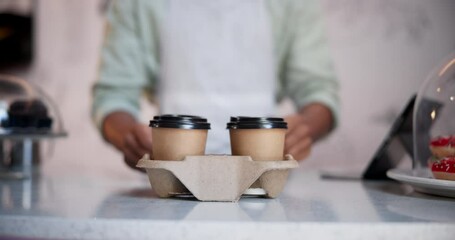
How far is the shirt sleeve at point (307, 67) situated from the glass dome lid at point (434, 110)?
0.83 meters

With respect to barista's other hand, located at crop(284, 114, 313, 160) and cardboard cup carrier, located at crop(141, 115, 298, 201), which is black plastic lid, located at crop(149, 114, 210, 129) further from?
barista's other hand, located at crop(284, 114, 313, 160)

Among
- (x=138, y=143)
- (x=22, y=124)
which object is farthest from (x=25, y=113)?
(x=138, y=143)

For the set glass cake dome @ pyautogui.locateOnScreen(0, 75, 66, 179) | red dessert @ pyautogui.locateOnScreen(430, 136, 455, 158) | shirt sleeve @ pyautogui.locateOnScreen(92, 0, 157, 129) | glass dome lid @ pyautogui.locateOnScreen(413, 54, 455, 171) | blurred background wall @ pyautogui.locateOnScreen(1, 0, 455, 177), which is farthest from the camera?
blurred background wall @ pyautogui.locateOnScreen(1, 0, 455, 177)

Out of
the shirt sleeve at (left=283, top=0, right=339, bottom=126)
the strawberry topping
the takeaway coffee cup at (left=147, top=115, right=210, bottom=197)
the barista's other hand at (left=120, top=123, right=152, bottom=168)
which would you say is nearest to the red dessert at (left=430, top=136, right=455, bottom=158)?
the strawberry topping

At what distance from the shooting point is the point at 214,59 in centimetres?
199

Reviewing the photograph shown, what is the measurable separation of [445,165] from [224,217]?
15.8 inches

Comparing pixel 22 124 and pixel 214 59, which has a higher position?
pixel 214 59

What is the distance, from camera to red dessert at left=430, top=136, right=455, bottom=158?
0.88 meters

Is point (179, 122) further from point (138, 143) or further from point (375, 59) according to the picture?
point (375, 59)

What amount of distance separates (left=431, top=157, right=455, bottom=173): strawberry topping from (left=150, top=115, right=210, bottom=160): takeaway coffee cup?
0.37 metres

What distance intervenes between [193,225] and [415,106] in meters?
0.64

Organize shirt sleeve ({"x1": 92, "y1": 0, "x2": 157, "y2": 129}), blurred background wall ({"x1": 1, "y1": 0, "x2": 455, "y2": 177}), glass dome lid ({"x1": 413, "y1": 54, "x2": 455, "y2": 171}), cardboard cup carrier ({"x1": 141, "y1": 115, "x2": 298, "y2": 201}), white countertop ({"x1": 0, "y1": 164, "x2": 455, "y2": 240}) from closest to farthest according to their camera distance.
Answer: white countertop ({"x1": 0, "y1": 164, "x2": 455, "y2": 240})
cardboard cup carrier ({"x1": 141, "y1": 115, "x2": 298, "y2": 201})
glass dome lid ({"x1": 413, "y1": 54, "x2": 455, "y2": 171})
shirt sleeve ({"x1": 92, "y1": 0, "x2": 157, "y2": 129})
blurred background wall ({"x1": 1, "y1": 0, "x2": 455, "y2": 177})

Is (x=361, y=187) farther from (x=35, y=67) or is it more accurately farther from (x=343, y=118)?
(x=35, y=67)

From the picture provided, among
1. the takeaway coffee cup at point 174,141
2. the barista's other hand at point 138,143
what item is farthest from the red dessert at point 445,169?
the barista's other hand at point 138,143
